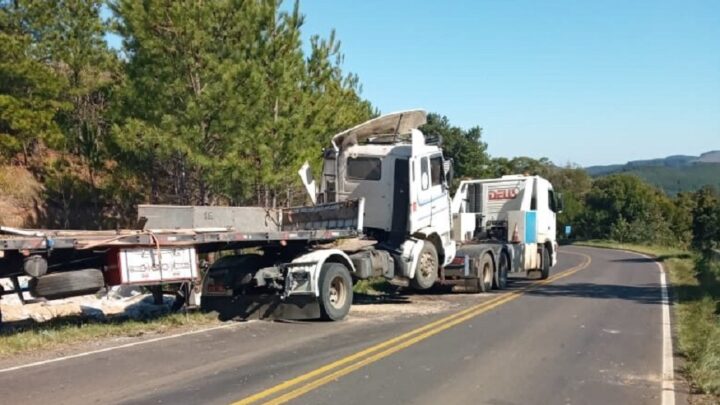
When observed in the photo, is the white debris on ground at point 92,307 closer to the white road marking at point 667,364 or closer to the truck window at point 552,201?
the white road marking at point 667,364

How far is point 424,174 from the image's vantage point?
1543 centimetres

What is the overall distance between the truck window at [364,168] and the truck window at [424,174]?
0.87m

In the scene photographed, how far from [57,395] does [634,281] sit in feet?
67.0

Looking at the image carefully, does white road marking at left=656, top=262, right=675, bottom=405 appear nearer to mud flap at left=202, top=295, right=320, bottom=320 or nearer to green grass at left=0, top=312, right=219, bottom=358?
mud flap at left=202, top=295, right=320, bottom=320

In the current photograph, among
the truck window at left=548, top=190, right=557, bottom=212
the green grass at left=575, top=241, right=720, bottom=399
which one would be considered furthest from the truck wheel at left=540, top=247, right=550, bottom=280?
the green grass at left=575, top=241, right=720, bottom=399

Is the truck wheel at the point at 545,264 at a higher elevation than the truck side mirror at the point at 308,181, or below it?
below

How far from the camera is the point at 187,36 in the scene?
1881 cm

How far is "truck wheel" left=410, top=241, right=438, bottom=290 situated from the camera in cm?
1562

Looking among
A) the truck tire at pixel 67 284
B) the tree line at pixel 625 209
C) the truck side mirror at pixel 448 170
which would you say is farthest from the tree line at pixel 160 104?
the tree line at pixel 625 209

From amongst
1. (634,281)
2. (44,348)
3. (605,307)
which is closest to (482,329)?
(605,307)

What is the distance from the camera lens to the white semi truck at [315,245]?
10031 millimetres

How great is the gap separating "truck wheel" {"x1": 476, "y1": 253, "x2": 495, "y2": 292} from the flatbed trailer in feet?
15.9

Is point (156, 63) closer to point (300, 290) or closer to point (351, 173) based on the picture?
point (351, 173)

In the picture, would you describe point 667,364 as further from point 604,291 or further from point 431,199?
point 604,291
